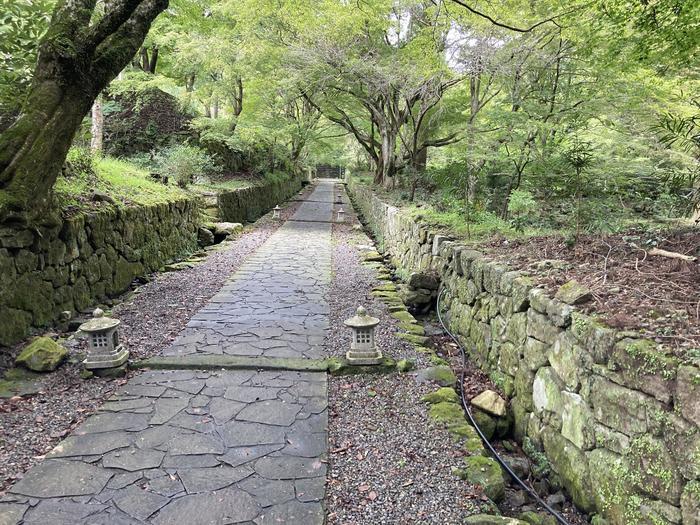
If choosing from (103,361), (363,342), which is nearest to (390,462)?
(363,342)

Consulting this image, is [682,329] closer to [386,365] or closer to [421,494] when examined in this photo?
[421,494]

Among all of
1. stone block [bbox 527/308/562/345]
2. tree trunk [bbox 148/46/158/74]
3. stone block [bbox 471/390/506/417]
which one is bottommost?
stone block [bbox 471/390/506/417]

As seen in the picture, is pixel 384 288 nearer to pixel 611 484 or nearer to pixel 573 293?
pixel 573 293

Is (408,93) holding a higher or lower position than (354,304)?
higher

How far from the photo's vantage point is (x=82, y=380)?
377 cm

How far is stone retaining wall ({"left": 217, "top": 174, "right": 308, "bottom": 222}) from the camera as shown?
12947mm

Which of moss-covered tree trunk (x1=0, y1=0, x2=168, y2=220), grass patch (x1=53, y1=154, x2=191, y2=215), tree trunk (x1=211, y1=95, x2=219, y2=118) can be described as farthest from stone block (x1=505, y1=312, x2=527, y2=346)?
tree trunk (x1=211, y1=95, x2=219, y2=118)

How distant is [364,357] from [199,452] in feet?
5.64

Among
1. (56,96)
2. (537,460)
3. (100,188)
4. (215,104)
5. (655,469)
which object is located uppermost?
(215,104)

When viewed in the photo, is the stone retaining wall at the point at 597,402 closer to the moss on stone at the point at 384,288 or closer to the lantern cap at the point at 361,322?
the lantern cap at the point at 361,322

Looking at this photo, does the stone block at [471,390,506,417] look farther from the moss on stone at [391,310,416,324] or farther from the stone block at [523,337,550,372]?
the moss on stone at [391,310,416,324]

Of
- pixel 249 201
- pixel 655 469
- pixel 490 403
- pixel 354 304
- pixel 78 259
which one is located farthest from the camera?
pixel 249 201

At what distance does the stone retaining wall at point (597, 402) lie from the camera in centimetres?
203

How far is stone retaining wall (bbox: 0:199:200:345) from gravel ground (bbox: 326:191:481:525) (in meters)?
3.05
